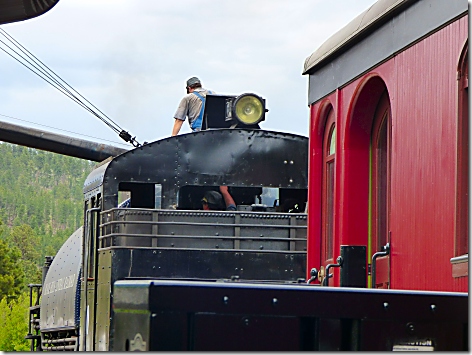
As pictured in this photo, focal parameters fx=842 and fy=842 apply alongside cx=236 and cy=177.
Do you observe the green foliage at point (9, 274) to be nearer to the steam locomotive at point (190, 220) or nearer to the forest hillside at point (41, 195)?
the forest hillside at point (41, 195)

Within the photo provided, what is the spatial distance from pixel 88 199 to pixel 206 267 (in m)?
2.59

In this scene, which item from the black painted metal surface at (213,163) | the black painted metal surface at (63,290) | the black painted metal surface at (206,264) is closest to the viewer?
the black painted metal surface at (206,264)

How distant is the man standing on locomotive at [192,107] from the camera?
485 inches

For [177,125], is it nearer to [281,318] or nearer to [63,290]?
[63,290]

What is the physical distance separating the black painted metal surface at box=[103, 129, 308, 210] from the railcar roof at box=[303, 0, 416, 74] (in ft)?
12.4

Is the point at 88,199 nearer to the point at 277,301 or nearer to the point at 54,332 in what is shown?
the point at 54,332

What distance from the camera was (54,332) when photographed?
14570 mm

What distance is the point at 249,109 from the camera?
12062 millimetres

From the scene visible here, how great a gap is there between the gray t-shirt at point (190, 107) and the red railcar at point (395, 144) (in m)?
4.92

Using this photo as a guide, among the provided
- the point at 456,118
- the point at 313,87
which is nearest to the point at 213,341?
the point at 456,118

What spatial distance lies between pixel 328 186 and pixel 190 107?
18.0ft

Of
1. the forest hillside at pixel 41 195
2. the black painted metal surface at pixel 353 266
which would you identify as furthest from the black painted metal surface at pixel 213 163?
the forest hillside at pixel 41 195

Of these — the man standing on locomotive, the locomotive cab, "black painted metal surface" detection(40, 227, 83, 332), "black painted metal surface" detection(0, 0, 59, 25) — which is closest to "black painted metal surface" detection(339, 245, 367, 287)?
"black painted metal surface" detection(0, 0, 59, 25)

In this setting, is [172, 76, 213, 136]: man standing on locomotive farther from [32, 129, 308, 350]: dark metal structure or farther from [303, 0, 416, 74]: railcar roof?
[303, 0, 416, 74]: railcar roof
